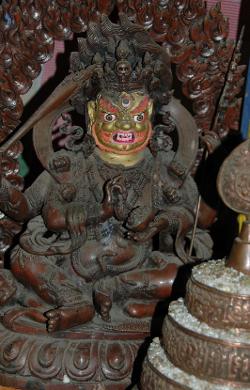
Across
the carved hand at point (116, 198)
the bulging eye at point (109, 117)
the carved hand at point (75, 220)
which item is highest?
the bulging eye at point (109, 117)

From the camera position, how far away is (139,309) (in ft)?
4.82

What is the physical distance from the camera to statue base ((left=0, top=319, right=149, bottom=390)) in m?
1.38

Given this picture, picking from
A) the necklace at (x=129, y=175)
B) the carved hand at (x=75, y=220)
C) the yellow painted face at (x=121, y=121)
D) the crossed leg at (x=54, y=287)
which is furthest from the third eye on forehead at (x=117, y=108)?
the crossed leg at (x=54, y=287)

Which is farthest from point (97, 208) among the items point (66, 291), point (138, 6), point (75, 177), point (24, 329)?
point (138, 6)

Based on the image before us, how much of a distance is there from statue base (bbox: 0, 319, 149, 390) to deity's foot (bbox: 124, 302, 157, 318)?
0.06 m

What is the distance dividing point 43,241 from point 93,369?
0.29 meters

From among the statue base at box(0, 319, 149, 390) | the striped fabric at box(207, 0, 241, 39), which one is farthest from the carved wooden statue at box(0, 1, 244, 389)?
the striped fabric at box(207, 0, 241, 39)

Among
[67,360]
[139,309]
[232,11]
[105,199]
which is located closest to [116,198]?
[105,199]

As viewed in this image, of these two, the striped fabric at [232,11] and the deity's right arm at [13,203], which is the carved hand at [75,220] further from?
the striped fabric at [232,11]

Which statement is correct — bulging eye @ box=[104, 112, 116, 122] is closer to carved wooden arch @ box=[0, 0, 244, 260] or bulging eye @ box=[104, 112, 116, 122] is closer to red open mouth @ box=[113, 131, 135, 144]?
red open mouth @ box=[113, 131, 135, 144]

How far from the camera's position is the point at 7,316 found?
1445mm

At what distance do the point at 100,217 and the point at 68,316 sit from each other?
220mm

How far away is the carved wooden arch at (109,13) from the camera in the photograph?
1444mm

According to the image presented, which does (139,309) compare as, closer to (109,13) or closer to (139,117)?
(139,117)
